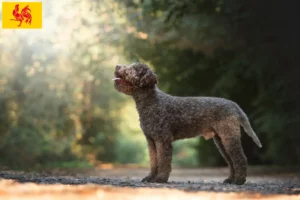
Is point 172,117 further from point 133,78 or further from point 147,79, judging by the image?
point 133,78

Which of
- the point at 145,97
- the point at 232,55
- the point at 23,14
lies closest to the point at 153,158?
the point at 145,97

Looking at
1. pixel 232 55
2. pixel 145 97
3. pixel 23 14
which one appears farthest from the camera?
pixel 232 55

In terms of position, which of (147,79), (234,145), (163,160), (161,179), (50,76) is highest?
(50,76)

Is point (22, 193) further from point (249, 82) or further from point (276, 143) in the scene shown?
point (249, 82)

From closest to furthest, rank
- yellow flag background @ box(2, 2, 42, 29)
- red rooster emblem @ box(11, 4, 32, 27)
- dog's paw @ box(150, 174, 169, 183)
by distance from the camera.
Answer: dog's paw @ box(150, 174, 169, 183), red rooster emblem @ box(11, 4, 32, 27), yellow flag background @ box(2, 2, 42, 29)

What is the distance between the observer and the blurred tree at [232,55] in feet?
43.3

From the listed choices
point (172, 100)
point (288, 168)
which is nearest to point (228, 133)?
point (172, 100)

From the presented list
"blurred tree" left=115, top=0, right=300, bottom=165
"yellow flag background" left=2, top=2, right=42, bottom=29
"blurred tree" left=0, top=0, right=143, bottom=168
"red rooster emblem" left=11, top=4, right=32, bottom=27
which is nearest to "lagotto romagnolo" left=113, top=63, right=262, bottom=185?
"blurred tree" left=115, top=0, right=300, bottom=165

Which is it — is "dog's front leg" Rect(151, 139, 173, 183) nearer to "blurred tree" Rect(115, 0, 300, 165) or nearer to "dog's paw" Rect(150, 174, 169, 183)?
"dog's paw" Rect(150, 174, 169, 183)

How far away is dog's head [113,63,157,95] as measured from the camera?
7914 millimetres

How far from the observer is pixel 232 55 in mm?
17906

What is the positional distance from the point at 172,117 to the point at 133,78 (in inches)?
30.7

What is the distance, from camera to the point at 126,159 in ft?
91.8

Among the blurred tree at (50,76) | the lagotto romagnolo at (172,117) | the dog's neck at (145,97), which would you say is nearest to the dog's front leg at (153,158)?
the lagotto romagnolo at (172,117)
